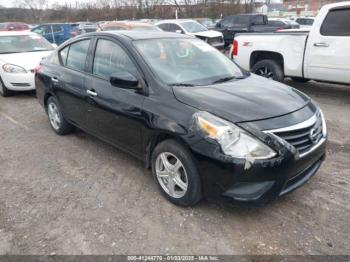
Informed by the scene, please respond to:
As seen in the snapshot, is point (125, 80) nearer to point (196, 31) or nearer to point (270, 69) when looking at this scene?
point (270, 69)

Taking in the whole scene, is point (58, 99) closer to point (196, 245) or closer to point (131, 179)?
point (131, 179)

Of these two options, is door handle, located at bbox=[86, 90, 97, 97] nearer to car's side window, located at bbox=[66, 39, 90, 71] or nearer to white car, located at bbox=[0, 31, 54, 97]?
car's side window, located at bbox=[66, 39, 90, 71]

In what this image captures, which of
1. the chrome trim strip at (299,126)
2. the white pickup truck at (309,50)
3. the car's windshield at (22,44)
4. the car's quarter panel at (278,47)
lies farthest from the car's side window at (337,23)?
the car's windshield at (22,44)

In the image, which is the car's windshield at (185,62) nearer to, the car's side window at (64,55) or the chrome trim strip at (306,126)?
the chrome trim strip at (306,126)

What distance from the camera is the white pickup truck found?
6.16 metres

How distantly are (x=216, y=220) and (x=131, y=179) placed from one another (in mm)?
1217

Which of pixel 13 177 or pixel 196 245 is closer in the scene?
pixel 196 245

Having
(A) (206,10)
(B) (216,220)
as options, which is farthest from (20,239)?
(A) (206,10)

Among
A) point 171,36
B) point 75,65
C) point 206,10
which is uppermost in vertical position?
point 206,10

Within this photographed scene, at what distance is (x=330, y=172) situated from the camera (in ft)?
12.5

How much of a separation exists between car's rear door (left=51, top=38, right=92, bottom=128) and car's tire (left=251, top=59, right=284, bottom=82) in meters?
4.48

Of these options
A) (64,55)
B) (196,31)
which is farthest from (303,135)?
(196,31)

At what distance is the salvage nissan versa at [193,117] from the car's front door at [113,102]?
12mm

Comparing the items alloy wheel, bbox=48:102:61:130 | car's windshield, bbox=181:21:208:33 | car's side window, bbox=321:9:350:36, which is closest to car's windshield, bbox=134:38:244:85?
alloy wheel, bbox=48:102:61:130
